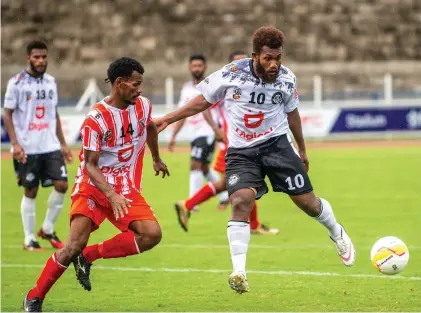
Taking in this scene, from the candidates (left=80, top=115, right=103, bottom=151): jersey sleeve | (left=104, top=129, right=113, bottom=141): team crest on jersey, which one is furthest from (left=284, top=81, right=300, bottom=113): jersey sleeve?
(left=80, top=115, right=103, bottom=151): jersey sleeve

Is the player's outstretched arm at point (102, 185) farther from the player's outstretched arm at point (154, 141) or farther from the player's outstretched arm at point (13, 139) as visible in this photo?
the player's outstretched arm at point (13, 139)

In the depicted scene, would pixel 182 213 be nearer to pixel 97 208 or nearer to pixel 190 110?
pixel 190 110

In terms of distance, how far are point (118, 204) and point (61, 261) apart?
672 mm

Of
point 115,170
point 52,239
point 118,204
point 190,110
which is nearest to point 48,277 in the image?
point 118,204

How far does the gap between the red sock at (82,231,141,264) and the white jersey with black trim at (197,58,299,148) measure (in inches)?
49.9

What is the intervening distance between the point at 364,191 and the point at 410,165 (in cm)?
475

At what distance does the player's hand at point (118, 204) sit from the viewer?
25.1 feet

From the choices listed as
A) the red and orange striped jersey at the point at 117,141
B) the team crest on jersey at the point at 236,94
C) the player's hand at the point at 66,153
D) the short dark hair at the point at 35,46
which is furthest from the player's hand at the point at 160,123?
the player's hand at the point at 66,153

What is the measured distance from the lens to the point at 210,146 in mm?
15633

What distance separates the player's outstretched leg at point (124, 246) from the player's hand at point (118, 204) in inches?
12.7

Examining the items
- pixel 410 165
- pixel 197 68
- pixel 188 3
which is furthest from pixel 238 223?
pixel 188 3

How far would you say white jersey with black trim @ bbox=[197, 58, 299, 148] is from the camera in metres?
8.38

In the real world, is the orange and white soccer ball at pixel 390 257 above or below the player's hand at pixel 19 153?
below

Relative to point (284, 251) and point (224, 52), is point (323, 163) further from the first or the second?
point (224, 52)
